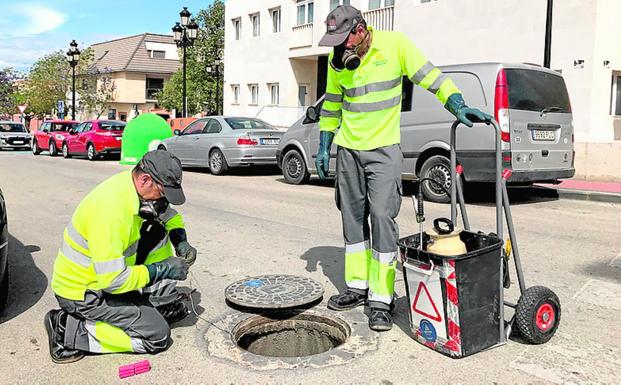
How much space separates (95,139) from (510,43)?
1436 cm

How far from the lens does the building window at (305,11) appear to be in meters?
25.3

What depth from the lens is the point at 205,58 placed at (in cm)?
4575

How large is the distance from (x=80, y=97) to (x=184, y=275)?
5409 cm

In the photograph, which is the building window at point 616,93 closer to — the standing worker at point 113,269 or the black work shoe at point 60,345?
the standing worker at point 113,269

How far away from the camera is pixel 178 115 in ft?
160

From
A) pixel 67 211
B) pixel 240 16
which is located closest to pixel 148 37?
pixel 240 16

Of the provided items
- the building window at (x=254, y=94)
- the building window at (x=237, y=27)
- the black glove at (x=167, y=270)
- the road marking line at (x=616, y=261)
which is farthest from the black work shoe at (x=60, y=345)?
the building window at (x=237, y=27)

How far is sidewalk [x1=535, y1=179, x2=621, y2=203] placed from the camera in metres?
10.8

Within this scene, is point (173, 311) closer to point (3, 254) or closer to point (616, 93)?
point (3, 254)

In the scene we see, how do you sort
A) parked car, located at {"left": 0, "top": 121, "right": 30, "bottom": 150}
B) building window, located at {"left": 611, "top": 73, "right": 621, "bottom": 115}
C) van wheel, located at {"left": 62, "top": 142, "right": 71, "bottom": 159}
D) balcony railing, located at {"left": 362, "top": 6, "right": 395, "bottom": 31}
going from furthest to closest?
parked car, located at {"left": 0, "top": 121, "right": 30, "bottom": 150} < van wheel, located at {"left": 62, "top": 142, "right": 71, "bottom": 159} < balcony railing, located at {"left": 362, "top": 6, "right": 395, "bottom": 31} < building window, located at {"left": 611, "top": 73, "right": 621, "bottom": 115}

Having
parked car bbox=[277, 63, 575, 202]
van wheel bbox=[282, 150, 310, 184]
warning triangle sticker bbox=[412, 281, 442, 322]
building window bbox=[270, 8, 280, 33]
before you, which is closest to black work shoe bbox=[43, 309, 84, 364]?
warning triangle sticker bbox=[412, 281, 442, 322]

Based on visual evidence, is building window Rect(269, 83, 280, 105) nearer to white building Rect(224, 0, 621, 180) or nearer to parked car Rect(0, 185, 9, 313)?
white building Rect(224, 0, 621, 180)

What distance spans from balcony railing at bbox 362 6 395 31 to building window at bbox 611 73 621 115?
301 inches

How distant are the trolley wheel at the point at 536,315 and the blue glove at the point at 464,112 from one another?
1.09 m
